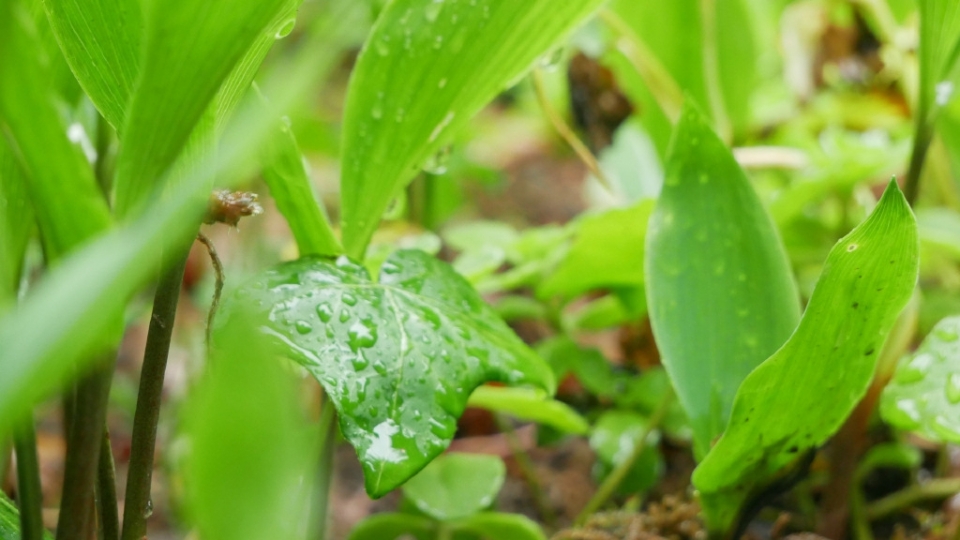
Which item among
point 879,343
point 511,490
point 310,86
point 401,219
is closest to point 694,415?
point 879,343

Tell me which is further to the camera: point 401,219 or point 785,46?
point 785,46

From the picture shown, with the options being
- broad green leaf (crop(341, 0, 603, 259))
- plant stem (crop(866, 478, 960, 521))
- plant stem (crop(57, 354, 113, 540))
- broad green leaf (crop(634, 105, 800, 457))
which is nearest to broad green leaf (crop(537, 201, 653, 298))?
broad green leaf (crop(634, 105, 800, 457))

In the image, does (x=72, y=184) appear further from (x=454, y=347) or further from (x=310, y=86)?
(x=454, y=347)

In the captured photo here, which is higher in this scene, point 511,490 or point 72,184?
point 72,184

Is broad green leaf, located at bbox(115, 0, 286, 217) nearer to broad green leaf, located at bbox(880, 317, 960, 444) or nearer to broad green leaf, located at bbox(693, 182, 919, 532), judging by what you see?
broad green leaf, located at bbox(693, 182, 919, 532)

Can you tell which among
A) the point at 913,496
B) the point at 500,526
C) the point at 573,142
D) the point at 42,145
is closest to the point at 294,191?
the point at 42,145

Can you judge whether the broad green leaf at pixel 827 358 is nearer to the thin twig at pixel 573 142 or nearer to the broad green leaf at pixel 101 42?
the broad green leaf at pixel 101 42

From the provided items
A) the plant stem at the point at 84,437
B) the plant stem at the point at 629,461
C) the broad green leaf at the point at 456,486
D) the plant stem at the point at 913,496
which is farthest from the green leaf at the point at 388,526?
the plant stem at the point at 913,496

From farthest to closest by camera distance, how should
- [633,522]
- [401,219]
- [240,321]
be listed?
1. [401,219]
2. [633,522]
3. [240,321]
